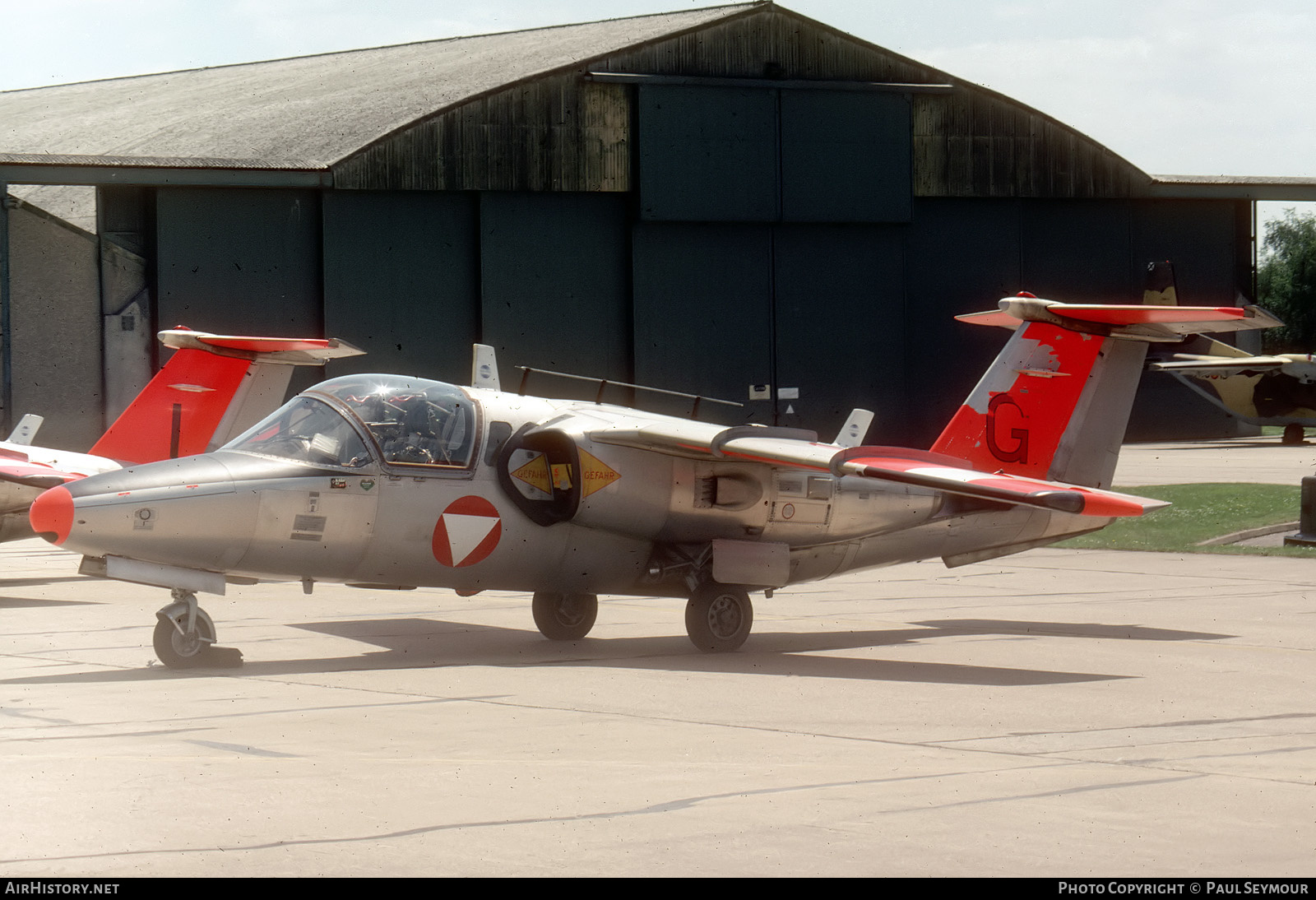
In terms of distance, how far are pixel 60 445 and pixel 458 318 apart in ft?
35.8

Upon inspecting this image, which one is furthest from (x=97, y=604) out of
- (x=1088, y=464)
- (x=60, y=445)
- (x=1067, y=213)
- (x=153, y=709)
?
(x=1067, y=213)

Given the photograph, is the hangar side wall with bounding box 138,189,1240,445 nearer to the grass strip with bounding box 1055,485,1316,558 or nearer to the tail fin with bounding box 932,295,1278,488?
the grass strip with bounding box 1055,485,1316,558

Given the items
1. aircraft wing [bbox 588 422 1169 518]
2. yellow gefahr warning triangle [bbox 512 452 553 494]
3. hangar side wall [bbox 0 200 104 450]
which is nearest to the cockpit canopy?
yellow gefahr warning triangle [bbox 512 452 553 494]

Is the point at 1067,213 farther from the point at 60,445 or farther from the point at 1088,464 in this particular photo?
the point at 1088,464

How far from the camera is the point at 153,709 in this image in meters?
10.6

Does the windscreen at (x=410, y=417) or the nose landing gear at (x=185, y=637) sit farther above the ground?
the windscreen at (x=410, y=417)

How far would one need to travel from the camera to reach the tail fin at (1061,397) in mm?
15742

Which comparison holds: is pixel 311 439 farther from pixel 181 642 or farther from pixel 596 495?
pixel 596 495

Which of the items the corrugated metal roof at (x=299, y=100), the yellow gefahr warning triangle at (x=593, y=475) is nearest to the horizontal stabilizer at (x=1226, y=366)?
the corrugated metal roof at (x=299, y=100)

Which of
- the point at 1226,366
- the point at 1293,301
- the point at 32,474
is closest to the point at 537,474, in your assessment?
the point at 32,474

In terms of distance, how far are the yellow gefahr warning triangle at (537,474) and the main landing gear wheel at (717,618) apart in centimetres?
161

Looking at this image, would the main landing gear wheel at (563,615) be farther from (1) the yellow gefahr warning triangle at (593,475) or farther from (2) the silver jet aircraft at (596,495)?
(1) the yellow gefahr warning triangle at (593,475)

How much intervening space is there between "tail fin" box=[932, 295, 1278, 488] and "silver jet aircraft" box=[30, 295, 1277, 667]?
20 millimetres

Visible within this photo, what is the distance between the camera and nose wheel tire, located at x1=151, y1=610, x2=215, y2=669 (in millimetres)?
12617
